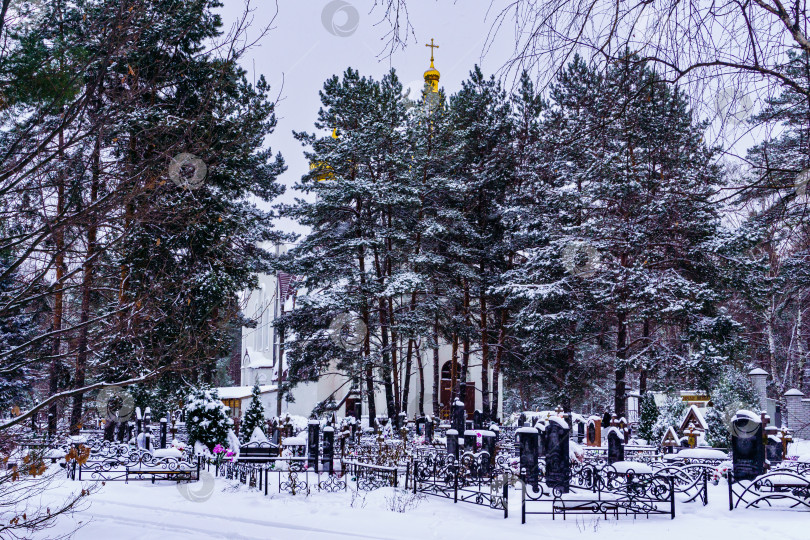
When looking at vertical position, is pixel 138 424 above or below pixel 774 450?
above

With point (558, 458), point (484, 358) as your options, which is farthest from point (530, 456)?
point (484, 358)

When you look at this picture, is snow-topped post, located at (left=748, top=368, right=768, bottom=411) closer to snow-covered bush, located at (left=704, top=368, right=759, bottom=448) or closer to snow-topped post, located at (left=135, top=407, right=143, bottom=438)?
snow-covered bush, located at (left=704, top=368, right=759, bottom=448)

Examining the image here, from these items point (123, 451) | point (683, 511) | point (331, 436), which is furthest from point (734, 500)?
point (123, 451)

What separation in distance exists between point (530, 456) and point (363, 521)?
147 inches

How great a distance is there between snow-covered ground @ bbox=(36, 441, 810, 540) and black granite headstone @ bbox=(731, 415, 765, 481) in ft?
2.27

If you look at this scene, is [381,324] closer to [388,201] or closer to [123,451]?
[388,201]

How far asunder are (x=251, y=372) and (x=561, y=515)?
4043cm

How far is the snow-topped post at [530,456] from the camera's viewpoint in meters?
12.5

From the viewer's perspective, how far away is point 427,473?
13.9 meters

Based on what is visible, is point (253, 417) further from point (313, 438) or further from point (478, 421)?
point (478, 421)

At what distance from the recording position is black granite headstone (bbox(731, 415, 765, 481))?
1296 centimetres

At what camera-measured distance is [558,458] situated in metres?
12.4

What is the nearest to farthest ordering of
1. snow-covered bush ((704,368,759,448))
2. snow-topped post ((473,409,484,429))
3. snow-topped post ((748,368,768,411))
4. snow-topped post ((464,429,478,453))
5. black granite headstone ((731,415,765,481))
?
1. black granite headstone ((731,415,765,481))
2. snow-topped post ((464,429,478,453))
3. snow-covered bush ((704,368,759,448))
4. snow-topped post ((473,409,484,429))
5. snow-topped post ((748,368,768,411))

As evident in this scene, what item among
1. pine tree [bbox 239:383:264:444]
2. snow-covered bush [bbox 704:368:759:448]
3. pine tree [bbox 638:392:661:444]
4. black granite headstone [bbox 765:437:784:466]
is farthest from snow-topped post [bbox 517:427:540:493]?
pine tree [bbox 638:392:661:444]
